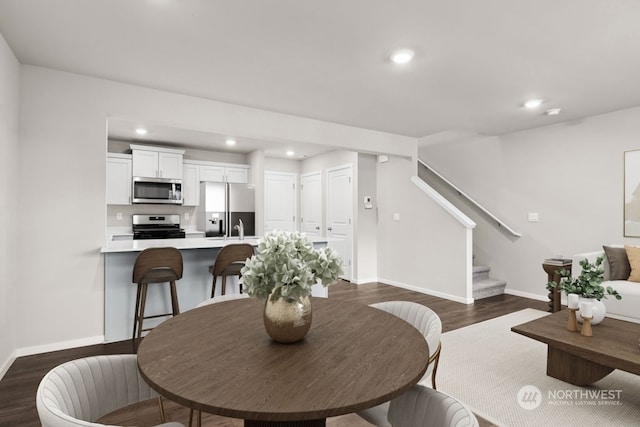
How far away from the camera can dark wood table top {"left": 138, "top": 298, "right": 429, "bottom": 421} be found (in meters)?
0.88

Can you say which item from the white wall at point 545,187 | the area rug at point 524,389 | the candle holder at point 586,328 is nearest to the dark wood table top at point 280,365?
the area rug at point 524,389

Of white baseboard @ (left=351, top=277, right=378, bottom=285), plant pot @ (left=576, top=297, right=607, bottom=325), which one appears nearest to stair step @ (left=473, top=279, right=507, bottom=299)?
white baseboard @ (left=351, top=277, right=378, bottom=285)

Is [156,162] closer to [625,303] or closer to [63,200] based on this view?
[63,200]

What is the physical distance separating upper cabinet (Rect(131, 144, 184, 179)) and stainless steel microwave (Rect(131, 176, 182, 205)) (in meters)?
0.09

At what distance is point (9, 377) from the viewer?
2.49 metres

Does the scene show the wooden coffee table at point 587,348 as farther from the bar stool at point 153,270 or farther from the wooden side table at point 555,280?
the bar stool at point 153,270

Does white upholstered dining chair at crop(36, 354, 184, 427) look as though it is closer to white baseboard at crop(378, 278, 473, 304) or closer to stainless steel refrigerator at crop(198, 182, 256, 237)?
white baseboard at crop(378, 278, 473, 304)

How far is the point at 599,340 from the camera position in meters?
2.21

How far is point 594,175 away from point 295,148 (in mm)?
4293

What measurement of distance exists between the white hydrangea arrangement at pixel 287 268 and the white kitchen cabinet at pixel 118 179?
202 inches

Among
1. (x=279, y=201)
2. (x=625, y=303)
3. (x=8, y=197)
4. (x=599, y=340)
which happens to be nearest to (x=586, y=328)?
(x=599, y=340)

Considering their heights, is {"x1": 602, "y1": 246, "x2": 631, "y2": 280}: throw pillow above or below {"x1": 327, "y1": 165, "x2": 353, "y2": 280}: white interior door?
below

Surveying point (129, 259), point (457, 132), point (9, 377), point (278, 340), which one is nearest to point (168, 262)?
point (129, 259)

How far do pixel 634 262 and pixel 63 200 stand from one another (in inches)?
215
